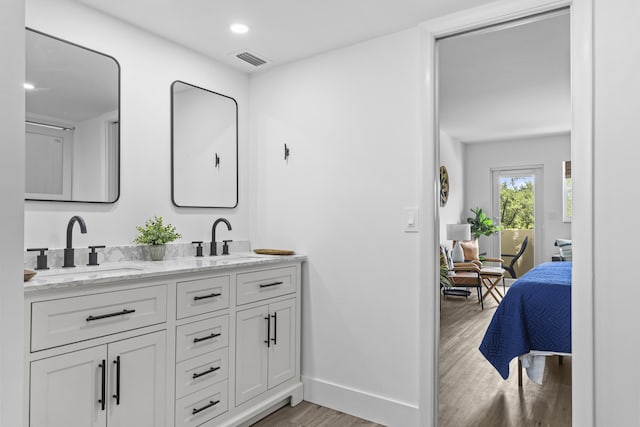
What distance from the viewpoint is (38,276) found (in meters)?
1.66

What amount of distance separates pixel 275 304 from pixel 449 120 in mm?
2704

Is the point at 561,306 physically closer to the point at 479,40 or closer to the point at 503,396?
the point at 503,396

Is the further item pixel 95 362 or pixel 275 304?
pixel 275 304

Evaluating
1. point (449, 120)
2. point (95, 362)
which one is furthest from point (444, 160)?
point (95, 362)

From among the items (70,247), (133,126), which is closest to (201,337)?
(70,247)

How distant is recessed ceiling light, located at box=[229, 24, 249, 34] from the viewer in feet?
7.66

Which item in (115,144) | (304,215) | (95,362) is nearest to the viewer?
(95,362)

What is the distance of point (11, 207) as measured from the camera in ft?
1.86

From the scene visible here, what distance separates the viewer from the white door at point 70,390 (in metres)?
1.43

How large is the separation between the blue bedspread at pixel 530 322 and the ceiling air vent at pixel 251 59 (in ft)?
7.54

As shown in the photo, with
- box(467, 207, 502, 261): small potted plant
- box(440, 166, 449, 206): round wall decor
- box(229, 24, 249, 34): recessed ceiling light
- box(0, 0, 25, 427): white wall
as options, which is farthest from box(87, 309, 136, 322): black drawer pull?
box(440, 166, 449, 206): round wall decor

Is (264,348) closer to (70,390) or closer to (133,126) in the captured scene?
(70,390)

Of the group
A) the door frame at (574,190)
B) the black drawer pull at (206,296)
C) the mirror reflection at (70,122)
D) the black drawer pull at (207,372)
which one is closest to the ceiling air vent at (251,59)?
the mirror reflection at (70,122)

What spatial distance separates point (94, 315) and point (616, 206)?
2.27 m
